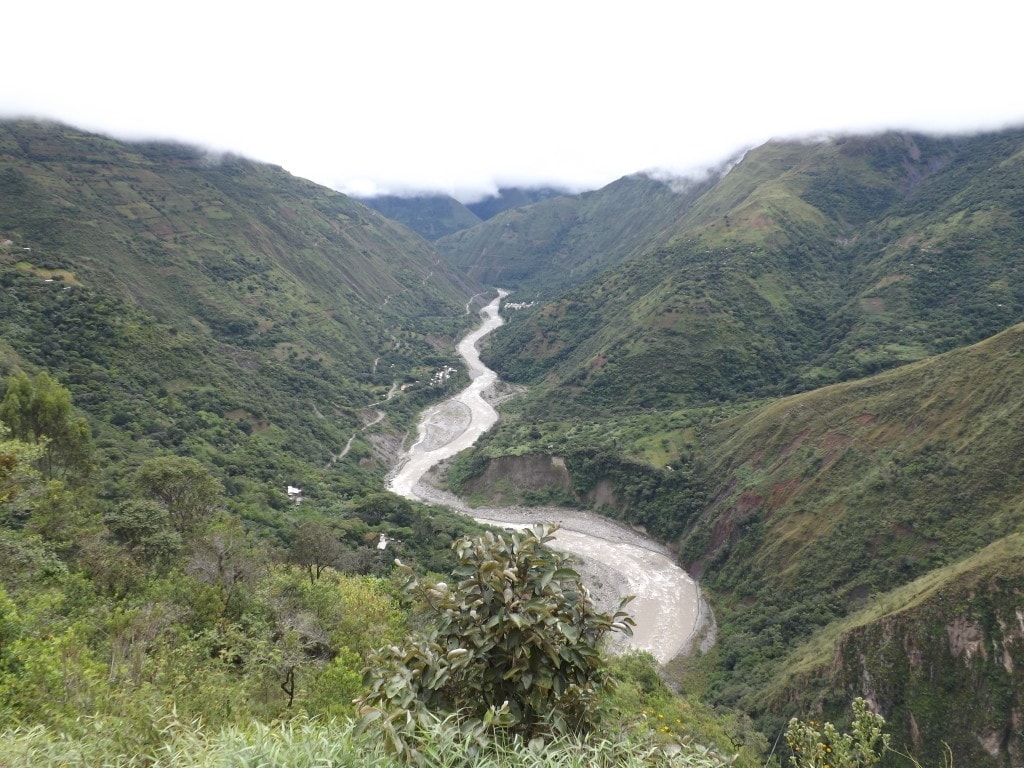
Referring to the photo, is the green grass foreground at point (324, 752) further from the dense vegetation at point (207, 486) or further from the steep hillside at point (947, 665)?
the steep hillside at point (947, 665)

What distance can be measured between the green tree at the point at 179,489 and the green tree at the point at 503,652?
3170cm

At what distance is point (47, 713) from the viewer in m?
9.72

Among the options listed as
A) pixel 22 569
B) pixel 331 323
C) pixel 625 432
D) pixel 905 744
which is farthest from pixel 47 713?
pixel 331 323

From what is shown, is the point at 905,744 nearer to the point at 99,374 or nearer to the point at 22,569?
the point at 22,569

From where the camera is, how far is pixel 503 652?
6.83m

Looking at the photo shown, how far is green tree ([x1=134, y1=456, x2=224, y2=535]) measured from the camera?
3278 centimetres

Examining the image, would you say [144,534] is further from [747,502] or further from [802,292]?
[802,292]

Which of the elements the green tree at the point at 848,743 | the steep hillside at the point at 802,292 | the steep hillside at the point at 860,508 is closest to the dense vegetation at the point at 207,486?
the green tree at the point at 848,743

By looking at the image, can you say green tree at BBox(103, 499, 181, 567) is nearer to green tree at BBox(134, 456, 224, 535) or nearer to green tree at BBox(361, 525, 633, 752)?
green tree at BBox(134, 456, 224, 535)

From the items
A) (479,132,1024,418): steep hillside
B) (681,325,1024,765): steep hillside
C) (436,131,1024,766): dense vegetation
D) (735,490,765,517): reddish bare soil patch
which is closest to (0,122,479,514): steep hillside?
(436,131,1024,766): dense vegetation

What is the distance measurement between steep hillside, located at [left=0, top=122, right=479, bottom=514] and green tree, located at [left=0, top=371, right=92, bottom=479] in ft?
89.1

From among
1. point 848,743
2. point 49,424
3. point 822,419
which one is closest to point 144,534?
point 49,424

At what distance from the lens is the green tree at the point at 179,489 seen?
32.8 meters

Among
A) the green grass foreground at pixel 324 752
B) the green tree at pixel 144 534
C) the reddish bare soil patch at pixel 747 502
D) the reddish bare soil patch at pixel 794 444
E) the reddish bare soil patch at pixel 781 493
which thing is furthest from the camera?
the reddish bare soil patch at pixel 794 444
